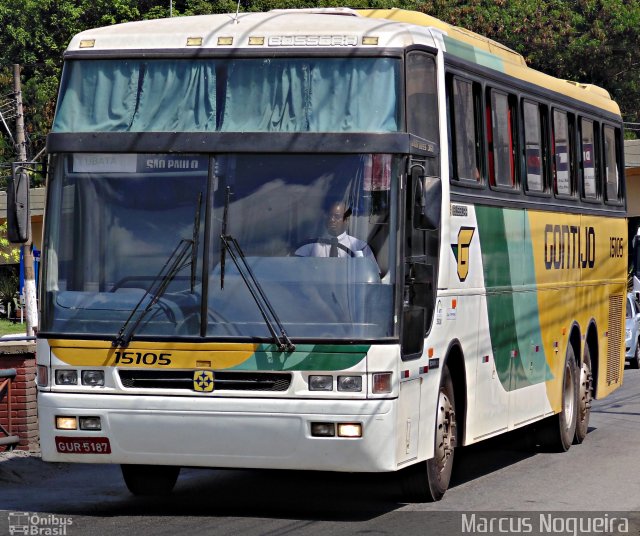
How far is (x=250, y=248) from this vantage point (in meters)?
9.80

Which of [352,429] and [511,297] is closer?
[352,429]

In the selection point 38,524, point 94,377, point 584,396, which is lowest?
point 38,524

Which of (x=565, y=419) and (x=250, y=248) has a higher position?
(x=250, y=248)

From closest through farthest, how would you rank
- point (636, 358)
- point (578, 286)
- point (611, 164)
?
point (578, 286) → point (611, 164) → point (636, 358)

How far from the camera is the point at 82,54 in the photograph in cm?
1038

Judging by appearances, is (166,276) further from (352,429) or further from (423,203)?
(423,203)

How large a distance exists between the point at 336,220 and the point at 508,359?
3.68 metres

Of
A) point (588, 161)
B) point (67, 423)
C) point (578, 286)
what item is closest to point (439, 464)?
point (67, 423)

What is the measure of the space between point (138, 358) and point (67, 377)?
0.54 m

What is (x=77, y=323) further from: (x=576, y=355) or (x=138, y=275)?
(x=576, y=355)

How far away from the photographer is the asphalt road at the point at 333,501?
32.2 ft

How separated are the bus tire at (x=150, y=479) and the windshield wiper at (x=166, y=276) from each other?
189 centimetres

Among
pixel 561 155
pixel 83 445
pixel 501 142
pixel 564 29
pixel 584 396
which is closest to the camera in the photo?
pixel 83 445

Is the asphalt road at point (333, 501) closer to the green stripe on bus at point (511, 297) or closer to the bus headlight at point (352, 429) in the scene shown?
the bus headlight at point (352, 429)
